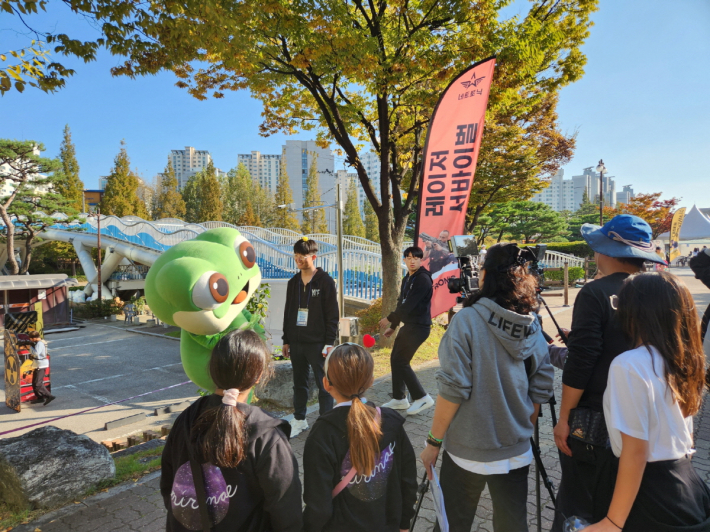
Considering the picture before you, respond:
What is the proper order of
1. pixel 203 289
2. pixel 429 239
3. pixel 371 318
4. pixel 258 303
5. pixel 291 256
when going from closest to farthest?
pixel 203 289, pixel 258 303, pixel 429 239, pixel 371 318, pixel 291 256

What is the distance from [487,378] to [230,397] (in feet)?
3.70

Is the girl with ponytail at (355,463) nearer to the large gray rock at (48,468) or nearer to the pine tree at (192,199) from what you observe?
Answer: the large gray rock at (48,468)

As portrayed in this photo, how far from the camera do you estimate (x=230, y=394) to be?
165 cm

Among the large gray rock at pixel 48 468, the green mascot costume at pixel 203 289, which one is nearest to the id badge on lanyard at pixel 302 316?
the green mascot costume at pixel 203 289

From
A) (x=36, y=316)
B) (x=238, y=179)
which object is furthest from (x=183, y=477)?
(x=238, y=179)

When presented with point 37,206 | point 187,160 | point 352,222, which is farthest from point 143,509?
point 187,160

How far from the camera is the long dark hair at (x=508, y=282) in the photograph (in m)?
1.99

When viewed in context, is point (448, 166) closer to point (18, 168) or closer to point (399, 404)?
point (399, 404)

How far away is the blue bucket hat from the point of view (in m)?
2.29

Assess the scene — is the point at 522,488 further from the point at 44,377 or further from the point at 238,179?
the point at 238,179

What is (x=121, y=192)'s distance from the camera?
4028 centimetres

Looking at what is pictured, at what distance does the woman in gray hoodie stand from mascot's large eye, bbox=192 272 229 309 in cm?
253

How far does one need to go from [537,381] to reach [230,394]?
147 centimetres

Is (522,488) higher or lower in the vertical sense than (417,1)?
lower
